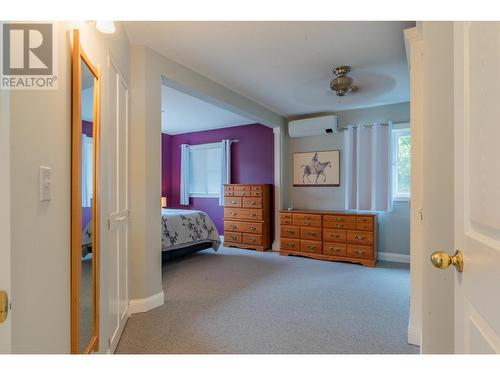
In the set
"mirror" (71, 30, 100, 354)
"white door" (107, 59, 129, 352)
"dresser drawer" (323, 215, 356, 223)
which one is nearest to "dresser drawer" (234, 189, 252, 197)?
"dresser drawer" (323, 215, 356, 223)

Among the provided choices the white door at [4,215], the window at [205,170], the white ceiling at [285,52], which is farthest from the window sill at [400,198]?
the white door at [4,215]

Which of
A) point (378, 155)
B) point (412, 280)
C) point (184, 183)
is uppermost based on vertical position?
point (378, 155)

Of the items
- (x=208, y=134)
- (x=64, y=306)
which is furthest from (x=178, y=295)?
(x=208, y=134)

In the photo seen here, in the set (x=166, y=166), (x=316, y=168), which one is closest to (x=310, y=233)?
(x=316, y=168)

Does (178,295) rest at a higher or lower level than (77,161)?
lower

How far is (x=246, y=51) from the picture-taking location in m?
2.53

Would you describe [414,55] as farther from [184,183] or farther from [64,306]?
[184,183]

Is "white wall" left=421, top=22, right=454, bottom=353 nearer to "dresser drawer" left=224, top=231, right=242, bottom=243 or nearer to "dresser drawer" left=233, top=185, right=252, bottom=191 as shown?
"dresser drawer" left=233, top=185, right=252, bottom=191

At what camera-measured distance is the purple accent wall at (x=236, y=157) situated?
5.19 meters

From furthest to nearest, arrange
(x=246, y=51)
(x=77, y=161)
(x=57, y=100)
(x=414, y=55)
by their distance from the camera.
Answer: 1. (x=246, y=51)
2. (x=414, y=55)
3. (x=77, y=161)
4. (x=57, y=100)

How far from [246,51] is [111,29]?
1.38 m

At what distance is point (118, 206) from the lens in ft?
6.28

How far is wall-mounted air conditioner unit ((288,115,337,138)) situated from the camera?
14.5 ft
